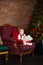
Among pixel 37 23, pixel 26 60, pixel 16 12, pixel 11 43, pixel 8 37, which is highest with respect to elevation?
pixel 16 12

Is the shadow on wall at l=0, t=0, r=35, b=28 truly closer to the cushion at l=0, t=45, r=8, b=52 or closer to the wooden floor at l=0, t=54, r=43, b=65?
the wooden floor at l=0, t=54, r=43, b=65

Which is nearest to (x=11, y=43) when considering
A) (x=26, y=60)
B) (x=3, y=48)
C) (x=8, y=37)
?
(x=8, y=37)

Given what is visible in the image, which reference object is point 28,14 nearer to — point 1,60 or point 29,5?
point 29,5

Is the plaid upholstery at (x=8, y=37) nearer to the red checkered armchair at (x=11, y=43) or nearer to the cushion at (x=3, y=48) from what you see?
the red checkered armchair at (x=11, y=43)

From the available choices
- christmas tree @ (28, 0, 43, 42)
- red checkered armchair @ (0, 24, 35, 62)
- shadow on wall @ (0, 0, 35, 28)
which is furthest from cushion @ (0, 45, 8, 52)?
christmas tree @ (28, 0, 43, 42)

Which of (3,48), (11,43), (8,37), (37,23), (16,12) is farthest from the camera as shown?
(16,12)

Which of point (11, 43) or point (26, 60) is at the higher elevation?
point (11, 43)

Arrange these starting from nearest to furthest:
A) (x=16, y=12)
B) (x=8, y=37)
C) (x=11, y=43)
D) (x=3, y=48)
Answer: (x=3, y=48)
(x=11, y=43)
(x=8, y=37)
(x=16, y=12)

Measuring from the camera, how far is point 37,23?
752 cm

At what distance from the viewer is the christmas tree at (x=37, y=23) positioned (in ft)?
24.4

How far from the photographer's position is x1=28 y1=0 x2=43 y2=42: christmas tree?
7.43 m

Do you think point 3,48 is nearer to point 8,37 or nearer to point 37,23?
point 8,37

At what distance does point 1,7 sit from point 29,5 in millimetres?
1234

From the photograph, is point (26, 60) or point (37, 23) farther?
point (37, 23)
